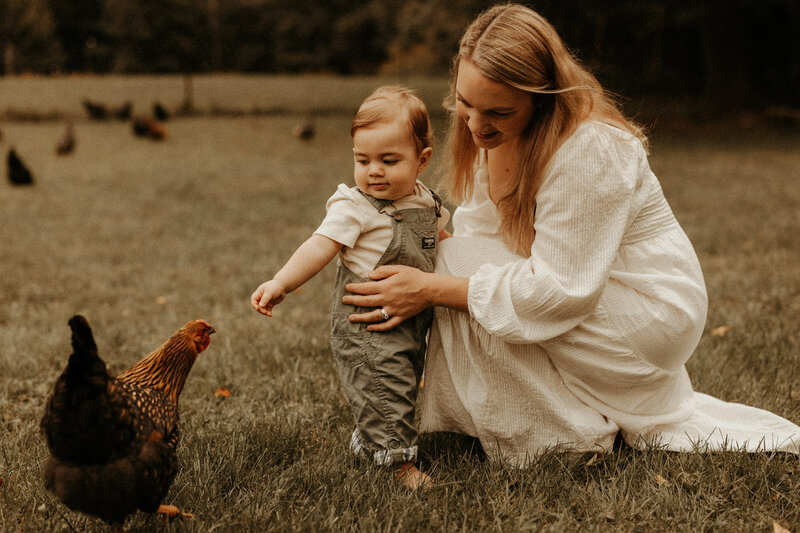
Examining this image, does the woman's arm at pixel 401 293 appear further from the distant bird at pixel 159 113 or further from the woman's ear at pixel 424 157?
the distant bird at pixel 159 113

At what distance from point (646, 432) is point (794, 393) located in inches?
42.7

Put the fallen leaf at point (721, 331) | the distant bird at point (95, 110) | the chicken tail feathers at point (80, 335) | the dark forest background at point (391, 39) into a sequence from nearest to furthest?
the chicken tail feathers at point (80, 335) → the fallen leaf at point (721, 331) → the dark forest background at point (391, 39) → the distant bird at point (95, 110)

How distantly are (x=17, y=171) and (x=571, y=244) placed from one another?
9.96 m

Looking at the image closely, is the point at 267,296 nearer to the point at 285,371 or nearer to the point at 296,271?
the point at 296,271

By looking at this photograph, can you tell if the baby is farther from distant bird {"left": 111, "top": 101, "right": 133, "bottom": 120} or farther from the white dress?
distant bird {"left": 111, "top": 101, "right": 133, "bottom": 120}

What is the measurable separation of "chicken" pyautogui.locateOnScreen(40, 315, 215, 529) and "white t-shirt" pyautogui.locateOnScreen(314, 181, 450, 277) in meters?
0.83

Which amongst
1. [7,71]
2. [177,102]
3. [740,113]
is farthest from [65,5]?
[740,113]

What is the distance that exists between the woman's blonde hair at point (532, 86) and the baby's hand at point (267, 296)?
0.90 meters

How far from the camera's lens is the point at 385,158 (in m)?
2.35

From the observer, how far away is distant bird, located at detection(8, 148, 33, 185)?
390 inches

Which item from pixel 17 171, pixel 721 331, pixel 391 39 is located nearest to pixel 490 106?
pixel 721 331

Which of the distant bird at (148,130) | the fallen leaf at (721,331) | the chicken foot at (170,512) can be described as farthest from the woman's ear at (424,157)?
the distant bird at (148,130)

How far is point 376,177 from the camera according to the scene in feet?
7.70

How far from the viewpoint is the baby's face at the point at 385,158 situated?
232cm
